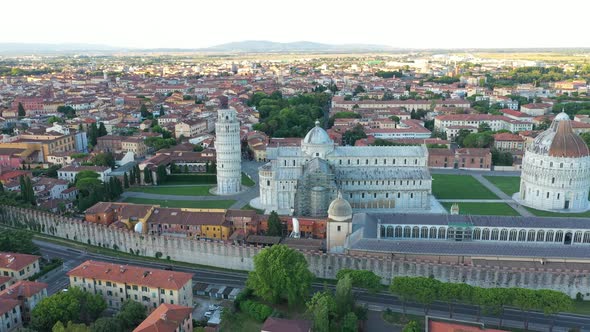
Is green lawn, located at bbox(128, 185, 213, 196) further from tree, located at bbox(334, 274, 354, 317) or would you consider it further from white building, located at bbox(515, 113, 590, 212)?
white building, located at bbox(515, 113, 590, 212)

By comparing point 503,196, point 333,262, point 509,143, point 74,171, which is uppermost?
point 74,171

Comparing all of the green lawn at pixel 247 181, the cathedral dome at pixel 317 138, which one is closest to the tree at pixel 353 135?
the green lawn at pixel 247 181

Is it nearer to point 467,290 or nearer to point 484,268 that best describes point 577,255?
point 484,268

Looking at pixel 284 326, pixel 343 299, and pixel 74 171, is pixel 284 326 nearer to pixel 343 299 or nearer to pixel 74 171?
pixel 343 299

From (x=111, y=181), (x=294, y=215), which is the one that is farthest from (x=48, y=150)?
(x=294, y=215)

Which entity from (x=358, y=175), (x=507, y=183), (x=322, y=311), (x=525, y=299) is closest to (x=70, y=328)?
(x=322, y=311)

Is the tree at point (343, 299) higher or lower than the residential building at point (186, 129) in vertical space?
lower

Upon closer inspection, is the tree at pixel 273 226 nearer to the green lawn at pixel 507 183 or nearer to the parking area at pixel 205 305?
the parking area at pixel 205 305
